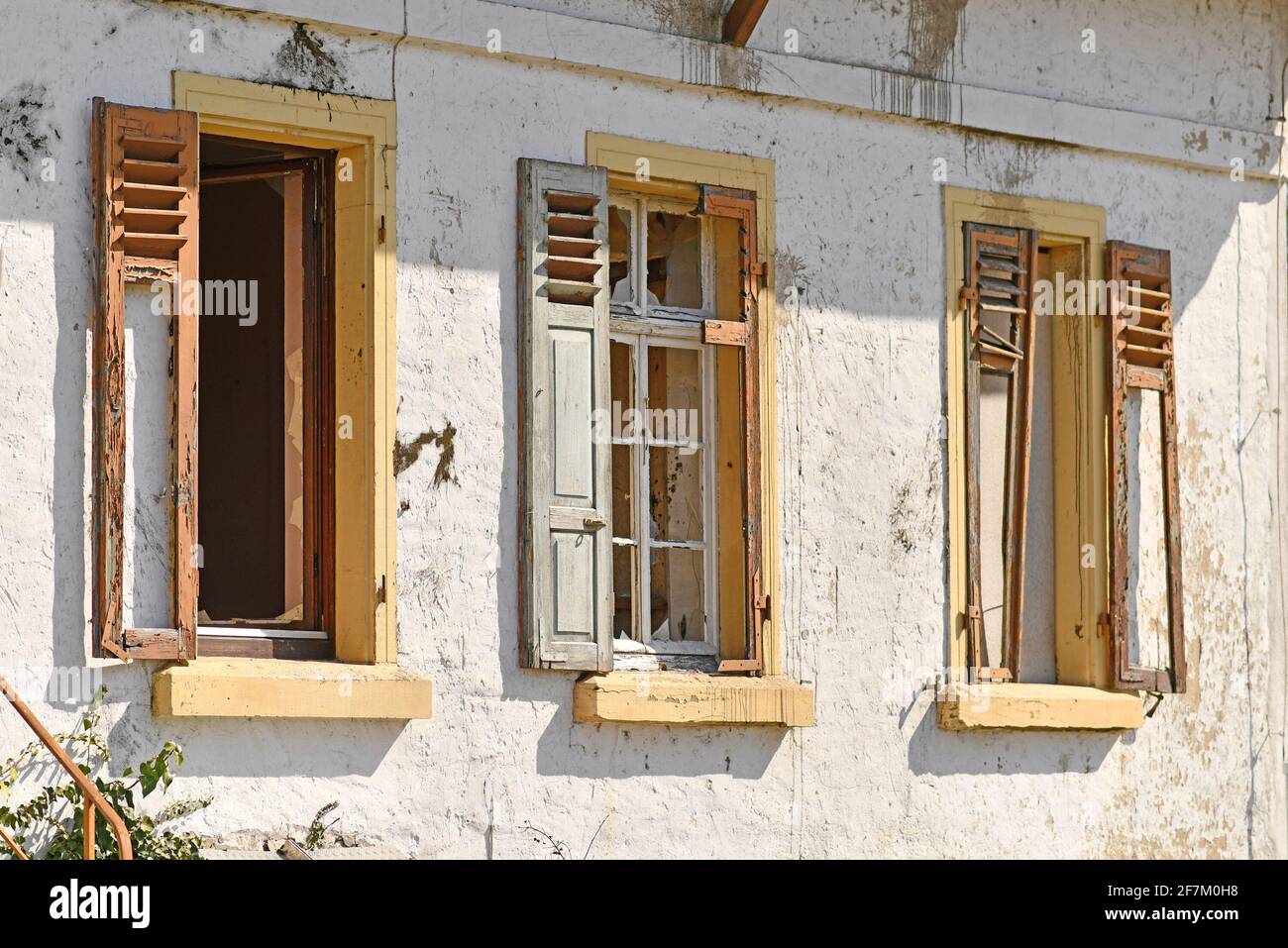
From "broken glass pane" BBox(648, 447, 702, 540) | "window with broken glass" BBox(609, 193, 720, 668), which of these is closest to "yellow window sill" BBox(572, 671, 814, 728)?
"window with broken glass" BBox(609, 193, 720, 668)

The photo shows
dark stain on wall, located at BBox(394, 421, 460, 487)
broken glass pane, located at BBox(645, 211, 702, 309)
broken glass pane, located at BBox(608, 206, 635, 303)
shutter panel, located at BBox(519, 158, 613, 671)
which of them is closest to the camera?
dark stain on wall, located at BBox(394, 421, 460, 487)

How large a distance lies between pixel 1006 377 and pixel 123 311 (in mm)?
3898

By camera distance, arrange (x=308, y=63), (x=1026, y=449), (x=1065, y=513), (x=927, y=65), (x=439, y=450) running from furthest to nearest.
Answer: (x=1065, y=513) < (x=1026, y=449) < (x=927, y=65) < (x=439, y=450) < (x=308, y=63)

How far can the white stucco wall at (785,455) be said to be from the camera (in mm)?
7145

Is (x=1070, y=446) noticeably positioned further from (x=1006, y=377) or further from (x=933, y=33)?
(x=933, y=33)

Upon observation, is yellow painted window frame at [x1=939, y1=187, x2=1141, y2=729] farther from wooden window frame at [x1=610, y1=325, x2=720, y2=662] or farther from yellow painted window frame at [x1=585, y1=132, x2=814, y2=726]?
wooden window frame at [x1=610, y1=325, x2=720, y2=662]

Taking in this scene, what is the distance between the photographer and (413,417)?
780 centimetres

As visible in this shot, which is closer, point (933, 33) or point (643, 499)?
point (643, 499)

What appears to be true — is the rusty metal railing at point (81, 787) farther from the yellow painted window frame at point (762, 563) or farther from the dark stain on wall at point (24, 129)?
the yellow painted window frame at point (762, 563)

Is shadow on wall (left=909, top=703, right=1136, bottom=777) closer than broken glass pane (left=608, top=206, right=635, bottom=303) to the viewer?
No

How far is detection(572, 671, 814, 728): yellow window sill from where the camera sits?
797cm

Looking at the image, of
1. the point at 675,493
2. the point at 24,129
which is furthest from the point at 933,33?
the point at 24,129

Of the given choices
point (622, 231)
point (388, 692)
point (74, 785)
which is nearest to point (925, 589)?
point (622, 231)

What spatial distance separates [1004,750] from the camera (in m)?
9.07
